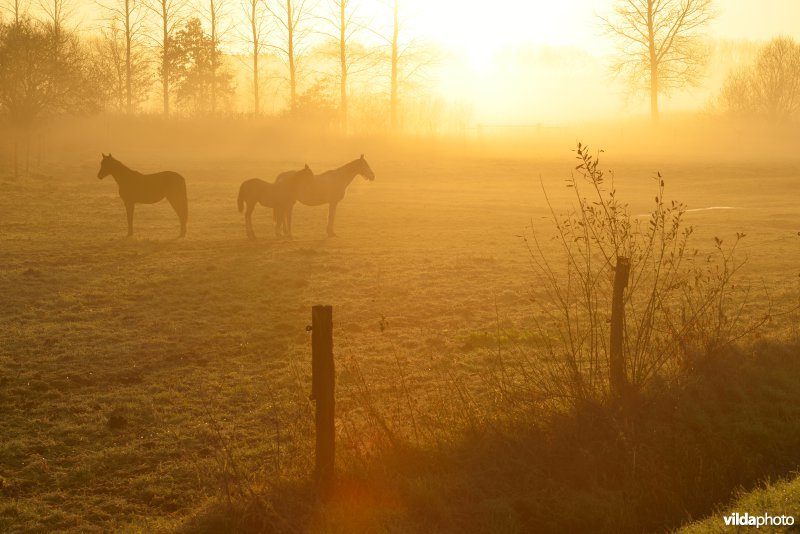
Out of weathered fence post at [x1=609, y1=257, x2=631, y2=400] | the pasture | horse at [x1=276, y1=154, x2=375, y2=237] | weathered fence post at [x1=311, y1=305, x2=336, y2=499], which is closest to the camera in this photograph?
weathered fence post at [x1=311, y1=305, x2=336, y2=499]

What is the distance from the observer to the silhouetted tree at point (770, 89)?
223 feet

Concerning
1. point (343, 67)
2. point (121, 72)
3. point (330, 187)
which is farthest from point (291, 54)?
point (330, 187)

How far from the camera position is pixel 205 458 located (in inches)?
286

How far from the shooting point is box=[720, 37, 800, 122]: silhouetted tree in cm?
6788

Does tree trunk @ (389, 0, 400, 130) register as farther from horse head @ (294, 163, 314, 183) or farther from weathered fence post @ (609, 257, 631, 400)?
weathered fence post @ (609, 257, 631, 400)

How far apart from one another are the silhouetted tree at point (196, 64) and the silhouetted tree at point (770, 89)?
4350cm

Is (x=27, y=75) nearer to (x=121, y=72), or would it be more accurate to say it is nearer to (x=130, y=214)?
(x=130, y=214)

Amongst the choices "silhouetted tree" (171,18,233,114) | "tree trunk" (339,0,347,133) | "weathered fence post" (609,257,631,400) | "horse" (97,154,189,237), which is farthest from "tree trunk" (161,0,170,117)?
"weathered fence post" (609,257,631,400)

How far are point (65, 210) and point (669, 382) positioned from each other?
2335 cm

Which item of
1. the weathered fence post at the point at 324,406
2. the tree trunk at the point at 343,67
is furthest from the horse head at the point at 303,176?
the tree trunk at the point at 343,67

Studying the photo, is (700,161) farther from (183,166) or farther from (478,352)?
(478,352)

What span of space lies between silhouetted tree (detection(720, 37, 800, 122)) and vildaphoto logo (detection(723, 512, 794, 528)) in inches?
2766

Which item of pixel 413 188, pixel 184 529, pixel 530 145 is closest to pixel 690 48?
pixel 530 145

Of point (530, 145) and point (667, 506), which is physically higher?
point (530, 145)
